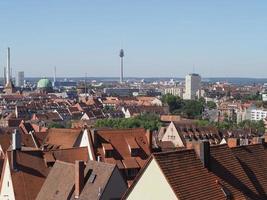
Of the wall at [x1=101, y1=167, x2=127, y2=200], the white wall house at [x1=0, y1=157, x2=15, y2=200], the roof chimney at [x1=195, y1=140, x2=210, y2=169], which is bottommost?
the white wall house at [x1=0, y1=157, x2=15, y2=200]

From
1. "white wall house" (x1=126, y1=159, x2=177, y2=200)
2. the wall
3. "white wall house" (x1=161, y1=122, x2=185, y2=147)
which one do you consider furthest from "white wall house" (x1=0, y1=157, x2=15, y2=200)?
"white wall house" (x1=161, y1=122, x2=185, y2=147)

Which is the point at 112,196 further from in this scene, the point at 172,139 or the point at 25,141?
the point at 172,139

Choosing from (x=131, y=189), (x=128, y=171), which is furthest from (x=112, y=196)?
(x=128, y=171)

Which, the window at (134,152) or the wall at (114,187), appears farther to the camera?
the window at (134,152)

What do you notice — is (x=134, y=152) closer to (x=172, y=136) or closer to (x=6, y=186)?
(x=6, y=186)

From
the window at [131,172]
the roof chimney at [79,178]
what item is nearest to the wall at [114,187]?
the roof chimney at [79,178]

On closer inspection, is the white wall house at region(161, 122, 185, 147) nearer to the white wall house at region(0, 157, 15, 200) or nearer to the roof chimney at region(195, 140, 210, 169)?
the white wall house at region(0, 157, 15, 200)

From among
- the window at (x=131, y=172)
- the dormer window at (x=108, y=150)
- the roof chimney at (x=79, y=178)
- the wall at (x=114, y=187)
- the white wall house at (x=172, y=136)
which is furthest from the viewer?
the white wall house at (x=172, y=136)

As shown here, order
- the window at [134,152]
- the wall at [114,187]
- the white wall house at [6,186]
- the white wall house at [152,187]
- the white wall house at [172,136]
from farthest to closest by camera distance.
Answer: the white wall house at [172,136] → the window at [134,152] → the white wall house at [6,186] → the wall at [114,187] → the white wall house at [152,187]

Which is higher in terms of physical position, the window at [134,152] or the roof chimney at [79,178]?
the roof chimney at [79,178]

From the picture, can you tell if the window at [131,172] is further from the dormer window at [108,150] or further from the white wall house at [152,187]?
the white wall house at [152,187]

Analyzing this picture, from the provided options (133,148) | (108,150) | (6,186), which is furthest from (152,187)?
(133,148)
